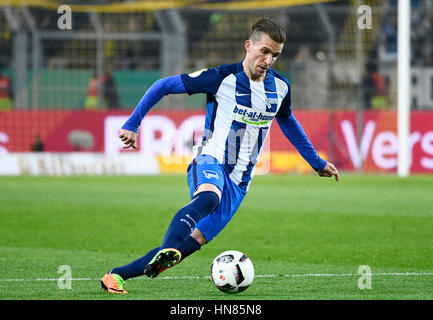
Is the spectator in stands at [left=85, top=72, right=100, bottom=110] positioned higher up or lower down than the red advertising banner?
higher up

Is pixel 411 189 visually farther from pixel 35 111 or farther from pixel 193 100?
pixel 35 111

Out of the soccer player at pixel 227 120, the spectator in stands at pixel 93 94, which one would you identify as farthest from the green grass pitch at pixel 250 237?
the spectator in stands at pixel 93 94

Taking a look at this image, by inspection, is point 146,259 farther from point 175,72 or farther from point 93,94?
point 175,72

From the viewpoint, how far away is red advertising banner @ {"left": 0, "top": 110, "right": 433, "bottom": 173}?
67.4ft

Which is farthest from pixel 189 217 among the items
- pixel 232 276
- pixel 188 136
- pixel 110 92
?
pixel 110 92

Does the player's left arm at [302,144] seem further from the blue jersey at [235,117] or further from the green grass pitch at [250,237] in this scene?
the green grass pitch at [250,237]

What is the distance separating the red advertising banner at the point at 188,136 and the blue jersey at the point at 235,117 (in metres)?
13.7

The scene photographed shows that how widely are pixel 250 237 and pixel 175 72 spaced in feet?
43.2

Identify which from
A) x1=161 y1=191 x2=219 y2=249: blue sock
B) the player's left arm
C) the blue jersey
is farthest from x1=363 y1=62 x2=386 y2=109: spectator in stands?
x1=161 y1=191 x2=219 y2=249: blue sock

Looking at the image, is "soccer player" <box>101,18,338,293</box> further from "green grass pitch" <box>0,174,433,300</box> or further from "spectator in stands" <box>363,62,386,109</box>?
"spectator in stands" <box>363,62,386,109</box>

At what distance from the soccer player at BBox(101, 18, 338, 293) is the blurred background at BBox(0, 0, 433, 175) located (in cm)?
1258

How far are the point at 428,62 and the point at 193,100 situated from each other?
6241 mm

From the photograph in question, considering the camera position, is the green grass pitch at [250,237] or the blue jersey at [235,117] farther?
the green grass pitch at [250,237]

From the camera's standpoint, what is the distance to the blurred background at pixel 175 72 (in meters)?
20.8
